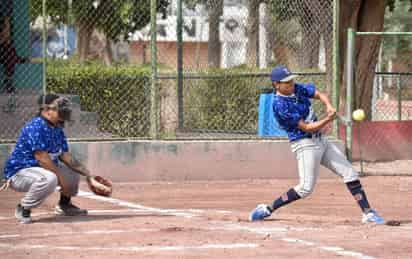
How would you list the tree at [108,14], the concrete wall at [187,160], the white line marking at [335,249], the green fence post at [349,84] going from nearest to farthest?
the white line marking at [335,249] < the concrete wall at [187,160] < the green fence post at [349,84] < the tree at [108,14]

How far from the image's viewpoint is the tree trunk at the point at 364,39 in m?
17.8

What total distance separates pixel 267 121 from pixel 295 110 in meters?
4.92

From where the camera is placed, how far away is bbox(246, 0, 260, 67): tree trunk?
15039 millimetres

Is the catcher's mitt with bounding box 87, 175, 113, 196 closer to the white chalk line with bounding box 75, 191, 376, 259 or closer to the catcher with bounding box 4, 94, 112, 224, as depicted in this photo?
the catcher with bounding box 4, 94, 112, 224

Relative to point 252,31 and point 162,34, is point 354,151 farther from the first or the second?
point 162,34

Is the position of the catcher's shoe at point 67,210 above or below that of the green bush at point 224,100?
below

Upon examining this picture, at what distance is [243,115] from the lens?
1509cm

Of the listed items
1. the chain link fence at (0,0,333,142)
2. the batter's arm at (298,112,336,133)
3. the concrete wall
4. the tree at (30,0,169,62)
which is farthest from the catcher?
the tree at (30,0,169,62)

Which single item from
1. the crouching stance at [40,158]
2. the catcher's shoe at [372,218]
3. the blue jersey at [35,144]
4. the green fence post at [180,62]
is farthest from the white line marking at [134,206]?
the green fence post at [180,62]

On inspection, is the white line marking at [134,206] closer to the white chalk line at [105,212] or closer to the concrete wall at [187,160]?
the white chalk line at [105,212]

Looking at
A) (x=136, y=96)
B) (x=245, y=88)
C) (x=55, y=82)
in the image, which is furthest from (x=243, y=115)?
(x=55, y=82)

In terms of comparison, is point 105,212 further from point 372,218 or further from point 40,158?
point 372,218

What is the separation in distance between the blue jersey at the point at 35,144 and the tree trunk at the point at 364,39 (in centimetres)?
838

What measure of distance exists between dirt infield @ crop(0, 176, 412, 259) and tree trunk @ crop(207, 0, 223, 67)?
9.26 feet
